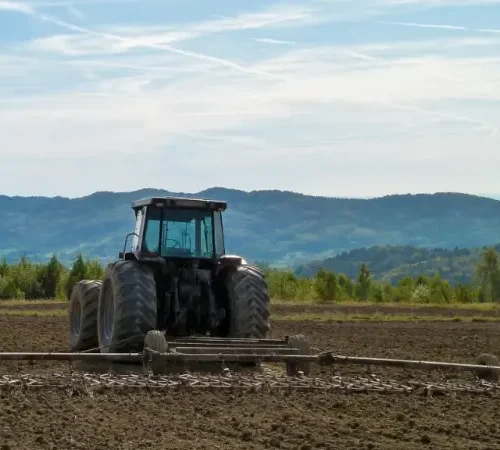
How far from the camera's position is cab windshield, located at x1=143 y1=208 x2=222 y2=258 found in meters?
15.9

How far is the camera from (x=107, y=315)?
634 inches

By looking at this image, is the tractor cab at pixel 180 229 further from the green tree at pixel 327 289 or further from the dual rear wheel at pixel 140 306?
the green tree at pixel 327 289

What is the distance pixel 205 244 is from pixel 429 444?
26.2 feet

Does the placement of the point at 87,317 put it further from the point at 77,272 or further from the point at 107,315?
the point at 77,272

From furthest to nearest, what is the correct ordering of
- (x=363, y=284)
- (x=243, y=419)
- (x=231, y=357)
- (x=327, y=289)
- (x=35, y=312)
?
(x=363, y=284)
(x=327, y=289)
(x=35, y=312)
(x=231, y=357)
(x=243, y=419)

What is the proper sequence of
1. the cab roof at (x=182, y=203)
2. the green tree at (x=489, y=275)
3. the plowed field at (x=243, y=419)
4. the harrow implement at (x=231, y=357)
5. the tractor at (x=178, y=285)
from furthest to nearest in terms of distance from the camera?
the green tree at (x=489, y=275) → the cab roof at (x=182, y=203) → the tractor at (x=178, y=285) → the harrow implement at (x=231, y=357) → the plowed field at (x=243, y=419)

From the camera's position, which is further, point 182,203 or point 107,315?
point 107,315

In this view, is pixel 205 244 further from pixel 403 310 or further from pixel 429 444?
pixel 403 310

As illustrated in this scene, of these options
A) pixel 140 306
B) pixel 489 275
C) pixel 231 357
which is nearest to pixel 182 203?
pixel 140 306

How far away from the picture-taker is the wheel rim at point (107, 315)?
15.8 m

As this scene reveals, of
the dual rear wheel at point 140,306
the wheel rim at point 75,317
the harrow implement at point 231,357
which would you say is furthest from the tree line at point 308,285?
the harrow implement at point 231,357

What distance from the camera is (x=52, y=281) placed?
56.6 m

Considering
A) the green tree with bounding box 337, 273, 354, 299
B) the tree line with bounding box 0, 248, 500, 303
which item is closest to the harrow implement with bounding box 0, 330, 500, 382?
the tree line with bounding box 0, 248, 500, 303

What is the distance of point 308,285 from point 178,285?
43058 mm
